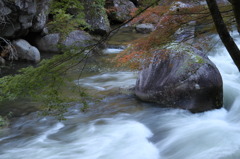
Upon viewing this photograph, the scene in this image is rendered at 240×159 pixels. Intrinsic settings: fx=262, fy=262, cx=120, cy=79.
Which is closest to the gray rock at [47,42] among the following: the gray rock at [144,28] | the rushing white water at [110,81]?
the rushing white water at [110,81]

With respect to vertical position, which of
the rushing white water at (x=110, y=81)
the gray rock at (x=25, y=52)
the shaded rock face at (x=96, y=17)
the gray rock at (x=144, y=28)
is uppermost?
the shaded rock face at (x=96, y=17)

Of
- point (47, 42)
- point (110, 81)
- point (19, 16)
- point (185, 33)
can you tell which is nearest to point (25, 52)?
point (19, 16)

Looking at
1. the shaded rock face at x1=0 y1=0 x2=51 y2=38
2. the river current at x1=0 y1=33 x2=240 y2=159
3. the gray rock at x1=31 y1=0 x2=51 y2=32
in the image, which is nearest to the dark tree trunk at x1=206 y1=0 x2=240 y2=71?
the river current at x1=0 y1=33 x2=240 y2=159

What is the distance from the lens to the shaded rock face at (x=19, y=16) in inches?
367

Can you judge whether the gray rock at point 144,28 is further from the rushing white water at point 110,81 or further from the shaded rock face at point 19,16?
the rushing white water at point 110,81

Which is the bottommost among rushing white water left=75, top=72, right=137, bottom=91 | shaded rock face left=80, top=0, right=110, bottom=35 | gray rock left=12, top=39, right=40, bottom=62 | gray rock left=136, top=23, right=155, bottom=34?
rushing white water left=75, top=72, right=137, bottom=91

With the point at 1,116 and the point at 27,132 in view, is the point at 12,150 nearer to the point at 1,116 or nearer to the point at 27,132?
the point at 27,132

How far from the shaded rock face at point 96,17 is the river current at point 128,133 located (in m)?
8.40

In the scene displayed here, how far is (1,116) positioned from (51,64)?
3.54m

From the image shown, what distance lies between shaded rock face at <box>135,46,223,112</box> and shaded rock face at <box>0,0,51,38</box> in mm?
5679

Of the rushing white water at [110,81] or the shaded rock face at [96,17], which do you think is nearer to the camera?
the rushing white water at [110,81]

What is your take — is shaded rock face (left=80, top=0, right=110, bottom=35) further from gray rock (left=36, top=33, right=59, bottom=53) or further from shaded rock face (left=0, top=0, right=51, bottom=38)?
shaded rock face (left=0, top=0, right=51, bottom=38)

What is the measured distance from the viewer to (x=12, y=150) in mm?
4973

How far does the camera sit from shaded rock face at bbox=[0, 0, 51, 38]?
9.33m
